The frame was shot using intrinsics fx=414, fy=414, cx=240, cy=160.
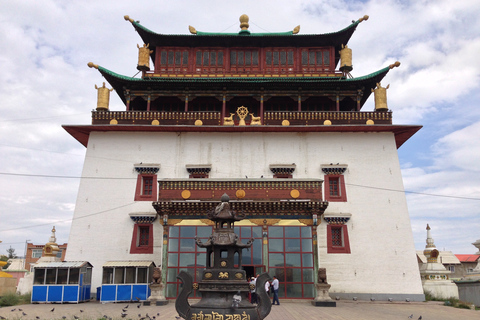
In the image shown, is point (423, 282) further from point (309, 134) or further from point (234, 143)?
point (234, 143)

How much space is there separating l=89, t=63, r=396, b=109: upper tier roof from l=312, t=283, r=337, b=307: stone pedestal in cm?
1402

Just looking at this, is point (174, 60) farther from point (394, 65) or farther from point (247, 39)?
point (394, 65)

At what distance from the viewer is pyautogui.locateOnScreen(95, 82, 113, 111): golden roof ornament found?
29062mm

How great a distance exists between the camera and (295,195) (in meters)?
23.7

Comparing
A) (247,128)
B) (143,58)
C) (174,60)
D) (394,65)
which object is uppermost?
(174,60)

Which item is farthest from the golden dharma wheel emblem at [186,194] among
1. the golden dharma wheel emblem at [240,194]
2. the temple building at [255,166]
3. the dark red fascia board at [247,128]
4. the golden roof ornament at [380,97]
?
the golden roof ornament at [380,97]

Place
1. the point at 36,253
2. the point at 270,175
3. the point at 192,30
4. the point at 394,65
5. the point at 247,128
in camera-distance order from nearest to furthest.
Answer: the point at 270,175 < the point at 247,128 < the point at 394,65 < the point at 192,30 < the point at 36,253

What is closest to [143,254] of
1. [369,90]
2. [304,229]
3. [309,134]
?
[304,229]

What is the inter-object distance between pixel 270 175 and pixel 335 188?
4388 millimetres

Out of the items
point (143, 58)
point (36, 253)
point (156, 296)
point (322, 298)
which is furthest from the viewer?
point (36, 253)

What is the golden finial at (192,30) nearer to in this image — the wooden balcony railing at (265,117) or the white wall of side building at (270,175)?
the wooden balcony railing at (265,117)

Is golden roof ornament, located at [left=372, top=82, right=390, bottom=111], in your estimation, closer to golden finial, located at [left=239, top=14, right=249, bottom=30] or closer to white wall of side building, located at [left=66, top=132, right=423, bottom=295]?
white wall of side building, located at [left=66, top=132, right=423, bottom=295]

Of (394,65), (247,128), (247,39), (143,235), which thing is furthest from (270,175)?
(394,65)

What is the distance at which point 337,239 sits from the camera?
85.6 feet
